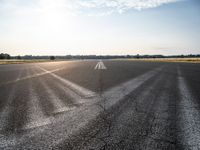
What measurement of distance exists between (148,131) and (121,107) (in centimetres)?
167

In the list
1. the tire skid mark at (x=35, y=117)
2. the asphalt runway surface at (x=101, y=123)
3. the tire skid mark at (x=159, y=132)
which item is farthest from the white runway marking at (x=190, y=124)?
the tire skid mark at (x=35, y=117)

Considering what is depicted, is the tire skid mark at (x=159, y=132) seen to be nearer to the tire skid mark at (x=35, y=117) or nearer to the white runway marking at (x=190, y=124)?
the white runway marking at (x=190, y=124)

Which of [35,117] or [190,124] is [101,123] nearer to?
[35,117]

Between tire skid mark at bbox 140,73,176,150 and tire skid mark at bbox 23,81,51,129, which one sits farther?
tire skid mark at bbox 23,81,51,129

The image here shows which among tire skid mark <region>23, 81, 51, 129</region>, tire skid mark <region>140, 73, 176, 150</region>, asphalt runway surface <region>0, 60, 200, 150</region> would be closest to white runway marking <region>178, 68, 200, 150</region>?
asphalt runway surface <region>0, 60, 200, 150</region>

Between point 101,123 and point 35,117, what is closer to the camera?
point 101,123

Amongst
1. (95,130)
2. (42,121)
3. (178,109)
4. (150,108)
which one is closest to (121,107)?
(150,108)

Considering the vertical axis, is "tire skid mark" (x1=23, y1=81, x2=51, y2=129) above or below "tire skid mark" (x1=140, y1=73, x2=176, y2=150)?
below

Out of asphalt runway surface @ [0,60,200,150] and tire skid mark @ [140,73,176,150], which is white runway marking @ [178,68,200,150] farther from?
tire skid mark @ [140,73,176,150]

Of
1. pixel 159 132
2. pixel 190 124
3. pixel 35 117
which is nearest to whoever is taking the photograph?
pixel 159 132

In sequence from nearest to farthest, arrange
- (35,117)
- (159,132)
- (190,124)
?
1. (159,132)
2. (190,124)
3. (35,117)

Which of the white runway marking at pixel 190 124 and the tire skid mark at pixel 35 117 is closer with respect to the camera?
the white runway marking at pixel 190 124

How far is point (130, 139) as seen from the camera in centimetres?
305

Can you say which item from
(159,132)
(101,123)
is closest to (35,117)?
(101,123)
